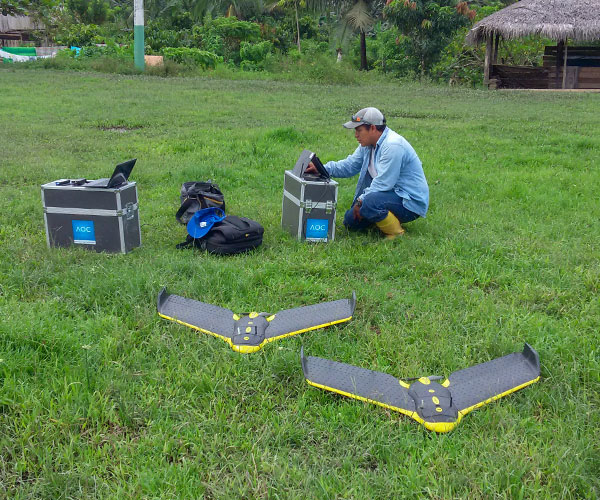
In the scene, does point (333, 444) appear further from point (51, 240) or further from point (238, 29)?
point (238, 29)

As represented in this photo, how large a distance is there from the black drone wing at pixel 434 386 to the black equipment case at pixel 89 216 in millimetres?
2149

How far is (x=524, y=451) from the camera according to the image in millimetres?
2330

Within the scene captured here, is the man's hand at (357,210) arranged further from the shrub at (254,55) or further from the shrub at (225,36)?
the shrub at (225,36)

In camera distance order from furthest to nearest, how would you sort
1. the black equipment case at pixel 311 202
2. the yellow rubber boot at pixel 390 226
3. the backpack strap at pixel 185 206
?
the backpack strap at pixel 185 206 < the yellow rubber boot at pixel 390 226 < the black equipment case at pixel 311 202

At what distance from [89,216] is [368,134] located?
7.79 ft

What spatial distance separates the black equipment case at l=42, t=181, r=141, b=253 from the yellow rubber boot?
2097 millimetres

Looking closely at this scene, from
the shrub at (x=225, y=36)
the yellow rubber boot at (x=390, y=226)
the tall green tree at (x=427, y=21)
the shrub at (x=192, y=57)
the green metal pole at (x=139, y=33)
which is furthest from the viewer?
the shrub at (x=225, y=36)

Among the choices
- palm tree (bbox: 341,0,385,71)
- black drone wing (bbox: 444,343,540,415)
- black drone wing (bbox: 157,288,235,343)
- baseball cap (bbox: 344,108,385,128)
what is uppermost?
palm tree (bbox: 341,0,385,71)

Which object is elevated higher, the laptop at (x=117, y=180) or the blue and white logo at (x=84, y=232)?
the laptop at (x=117, y=180)

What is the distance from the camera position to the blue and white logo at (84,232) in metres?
4.34

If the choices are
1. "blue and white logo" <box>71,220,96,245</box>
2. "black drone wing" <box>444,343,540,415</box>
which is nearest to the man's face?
"blue and white logo" <box>71,220,96,245</box>

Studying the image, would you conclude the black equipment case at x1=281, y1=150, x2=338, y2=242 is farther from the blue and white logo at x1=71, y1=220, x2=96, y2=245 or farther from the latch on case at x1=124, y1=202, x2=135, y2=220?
the blue and white logo at x1=71, y1=220, x2=96, y2=245

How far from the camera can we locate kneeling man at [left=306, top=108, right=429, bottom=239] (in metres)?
4.78

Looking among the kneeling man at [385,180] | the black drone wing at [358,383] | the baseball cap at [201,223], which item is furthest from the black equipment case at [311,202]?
the black drone wing at [358,383]
